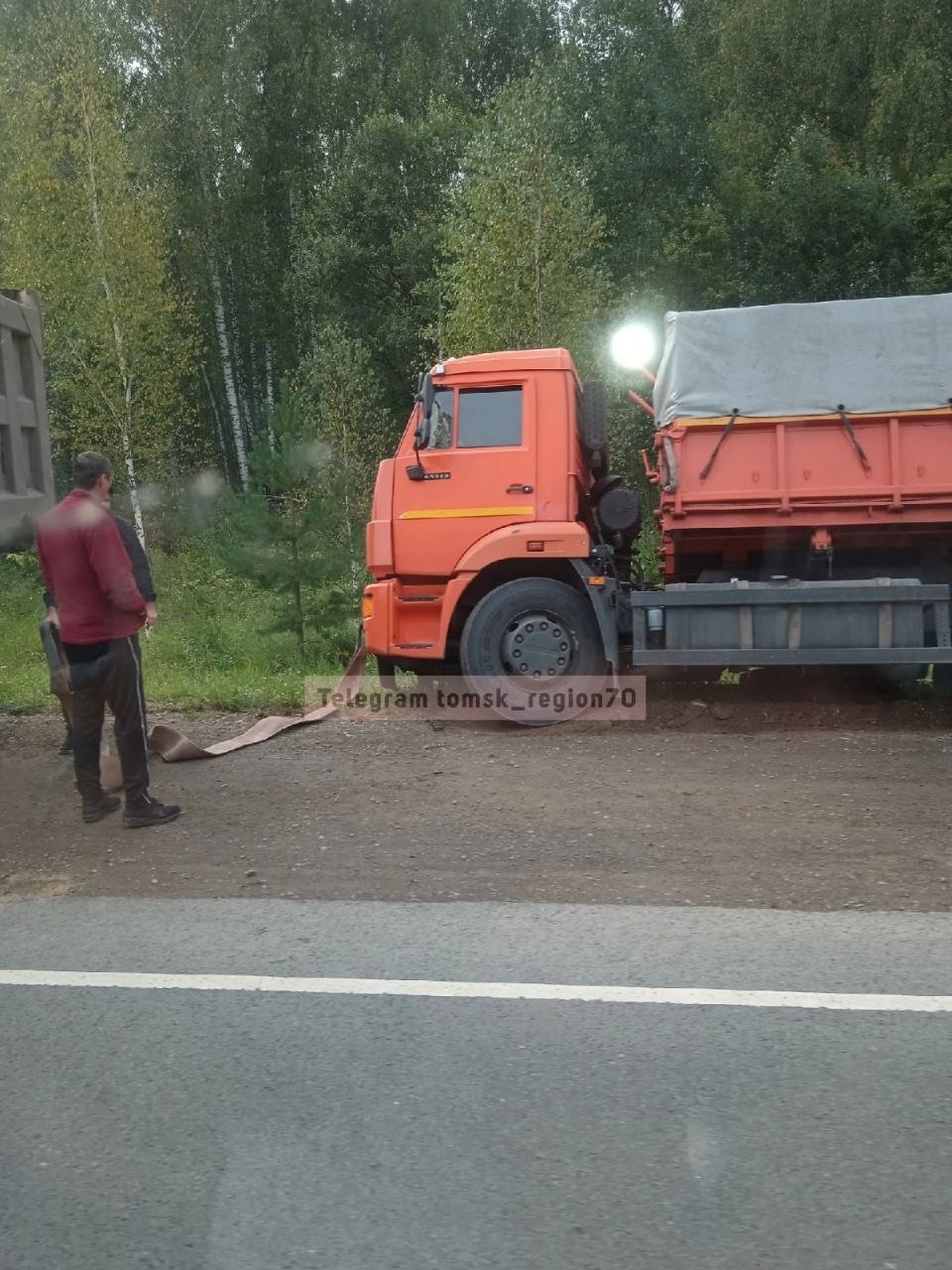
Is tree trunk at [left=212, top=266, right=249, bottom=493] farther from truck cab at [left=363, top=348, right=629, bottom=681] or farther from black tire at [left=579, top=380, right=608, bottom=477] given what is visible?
black tire at [left=579, top=380, right=608, bottom=477]

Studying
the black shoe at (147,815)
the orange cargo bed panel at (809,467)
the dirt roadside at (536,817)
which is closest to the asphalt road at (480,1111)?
the dirt roadside at (536,817)

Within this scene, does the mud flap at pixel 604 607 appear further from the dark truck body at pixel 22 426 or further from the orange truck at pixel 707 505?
the dark truck body at pixel 22 426

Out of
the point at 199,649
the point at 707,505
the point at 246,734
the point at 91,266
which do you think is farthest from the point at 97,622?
the point at 91,266

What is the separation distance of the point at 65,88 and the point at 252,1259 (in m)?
24.1

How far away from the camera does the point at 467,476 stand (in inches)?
381

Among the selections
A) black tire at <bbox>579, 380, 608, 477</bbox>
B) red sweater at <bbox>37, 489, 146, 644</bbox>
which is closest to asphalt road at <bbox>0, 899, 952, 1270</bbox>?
red sweater at <bbox>37, 489, 146, 644</bbox>

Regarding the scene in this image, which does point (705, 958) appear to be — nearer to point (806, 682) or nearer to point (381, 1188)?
point (381, 1188)

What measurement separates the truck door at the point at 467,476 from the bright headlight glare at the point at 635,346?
1.14 meters

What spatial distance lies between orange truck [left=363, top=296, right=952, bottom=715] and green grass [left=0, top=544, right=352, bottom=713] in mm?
2351

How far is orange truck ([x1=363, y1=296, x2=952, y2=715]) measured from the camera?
934cm

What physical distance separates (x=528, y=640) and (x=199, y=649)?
26.5ft

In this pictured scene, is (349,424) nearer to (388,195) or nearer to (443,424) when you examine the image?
(443,424)

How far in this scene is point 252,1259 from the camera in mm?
2996

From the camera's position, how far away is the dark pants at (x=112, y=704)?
279 inches
